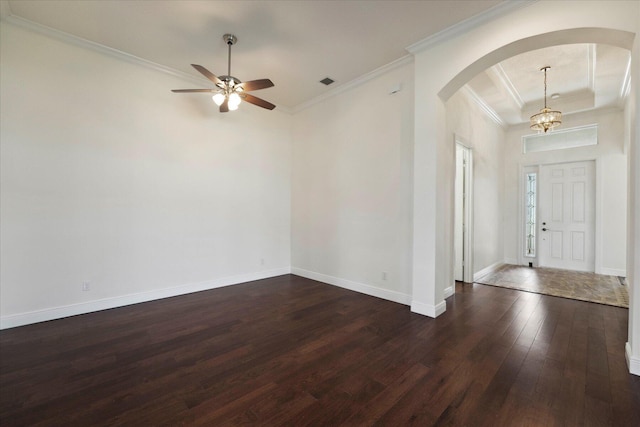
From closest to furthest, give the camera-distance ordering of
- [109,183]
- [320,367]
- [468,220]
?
1. [320,367]
2. [109,183]
3. [468,220]

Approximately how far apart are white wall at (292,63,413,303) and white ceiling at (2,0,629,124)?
0.47 meters

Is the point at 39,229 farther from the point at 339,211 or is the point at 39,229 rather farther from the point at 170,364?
the point at 339,211

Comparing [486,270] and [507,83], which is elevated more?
[507,83]

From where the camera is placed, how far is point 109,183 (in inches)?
138

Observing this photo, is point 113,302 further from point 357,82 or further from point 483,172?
point 483,172

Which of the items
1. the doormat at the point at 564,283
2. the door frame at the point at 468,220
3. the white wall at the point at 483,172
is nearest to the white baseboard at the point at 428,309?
the white wall at the point at 483,172

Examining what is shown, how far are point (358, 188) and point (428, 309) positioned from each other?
2.02 meters

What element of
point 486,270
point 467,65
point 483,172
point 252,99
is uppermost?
point 467,65

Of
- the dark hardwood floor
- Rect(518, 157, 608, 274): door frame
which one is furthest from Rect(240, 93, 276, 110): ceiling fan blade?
Rect(518, 157, 608, 274): door frame

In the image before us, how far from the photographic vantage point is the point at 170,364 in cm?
229

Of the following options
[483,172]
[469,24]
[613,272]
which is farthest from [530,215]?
[469,24]

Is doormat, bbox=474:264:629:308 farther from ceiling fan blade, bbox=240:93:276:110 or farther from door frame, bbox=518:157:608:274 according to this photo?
ceiling fan blade, bbox=240:93:276:110

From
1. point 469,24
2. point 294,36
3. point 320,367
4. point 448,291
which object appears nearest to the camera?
point 320,367

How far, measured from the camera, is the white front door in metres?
5.76
